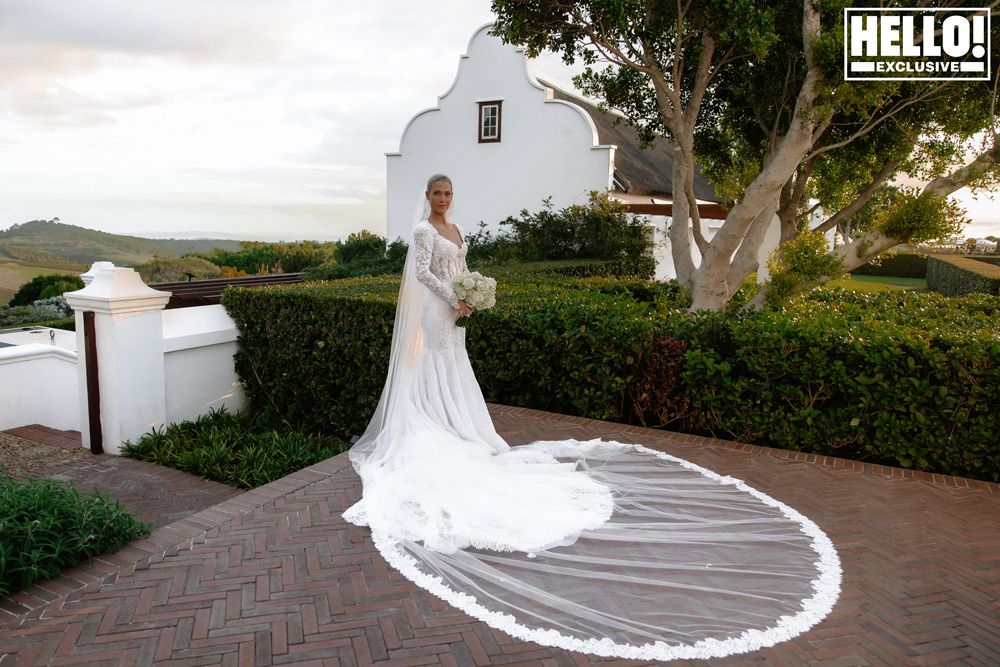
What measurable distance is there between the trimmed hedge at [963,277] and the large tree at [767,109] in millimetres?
6374

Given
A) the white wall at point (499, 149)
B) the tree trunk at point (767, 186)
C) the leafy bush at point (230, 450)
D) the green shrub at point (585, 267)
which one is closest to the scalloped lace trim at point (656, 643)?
the leafy bush at point (230, 450)

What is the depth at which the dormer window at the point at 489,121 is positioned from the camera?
21.4m

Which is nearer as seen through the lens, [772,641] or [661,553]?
[772,641]

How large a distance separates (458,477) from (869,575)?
2660mm

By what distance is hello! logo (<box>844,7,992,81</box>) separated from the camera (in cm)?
843

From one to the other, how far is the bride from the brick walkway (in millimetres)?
162

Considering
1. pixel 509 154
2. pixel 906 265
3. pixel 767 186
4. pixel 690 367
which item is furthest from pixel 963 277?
pixel 906 265

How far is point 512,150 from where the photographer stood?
2119cm

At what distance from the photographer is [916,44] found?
28.8ft

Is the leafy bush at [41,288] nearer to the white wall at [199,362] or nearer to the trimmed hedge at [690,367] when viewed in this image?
the white wall at [199,362]

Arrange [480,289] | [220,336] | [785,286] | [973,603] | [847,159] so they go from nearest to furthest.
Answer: [973,603] < [480,289] < [220,336] < [785,286] < [847,159]

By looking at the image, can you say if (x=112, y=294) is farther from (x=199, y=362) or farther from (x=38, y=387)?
(x=38, y=387)

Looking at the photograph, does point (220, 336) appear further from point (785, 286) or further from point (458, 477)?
point (785, 286)

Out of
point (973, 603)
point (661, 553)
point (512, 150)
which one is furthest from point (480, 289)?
point (512, 150)
